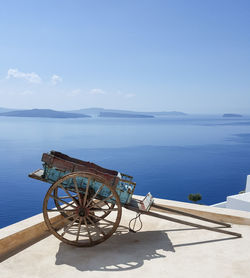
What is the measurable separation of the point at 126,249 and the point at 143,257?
0.36 metres

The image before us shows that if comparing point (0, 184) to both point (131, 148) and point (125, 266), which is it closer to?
point (131, 148)

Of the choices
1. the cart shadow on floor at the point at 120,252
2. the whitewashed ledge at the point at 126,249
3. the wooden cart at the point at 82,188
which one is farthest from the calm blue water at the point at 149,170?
the wooden cart at the point at 82,188

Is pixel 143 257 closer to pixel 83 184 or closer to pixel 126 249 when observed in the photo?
pixel 126 249

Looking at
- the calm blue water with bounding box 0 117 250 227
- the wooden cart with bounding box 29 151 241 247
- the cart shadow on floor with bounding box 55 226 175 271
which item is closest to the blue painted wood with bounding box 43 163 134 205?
the wooden cart with bounding box 29 151 241 247

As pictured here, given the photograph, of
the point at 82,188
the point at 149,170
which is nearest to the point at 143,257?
the point at 82,188

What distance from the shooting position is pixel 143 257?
416 centimetres

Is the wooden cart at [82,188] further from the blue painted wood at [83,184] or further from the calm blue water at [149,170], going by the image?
the calm blue water at [149,170]

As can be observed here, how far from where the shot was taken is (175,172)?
66.4 metres

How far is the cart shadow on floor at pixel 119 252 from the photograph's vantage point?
12.8 ft

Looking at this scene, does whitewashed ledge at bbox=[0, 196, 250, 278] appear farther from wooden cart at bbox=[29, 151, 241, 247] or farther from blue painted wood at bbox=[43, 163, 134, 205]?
blue painted wood at bbox=[43, 163, 134, 205]

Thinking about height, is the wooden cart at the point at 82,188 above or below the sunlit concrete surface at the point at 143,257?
above

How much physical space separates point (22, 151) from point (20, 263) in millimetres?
83536

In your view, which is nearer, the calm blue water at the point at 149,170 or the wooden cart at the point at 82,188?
the wooden cart at the point at 82,188

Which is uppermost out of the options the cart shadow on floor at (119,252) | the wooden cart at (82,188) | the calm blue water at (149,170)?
the wooden cart at (82,188)
